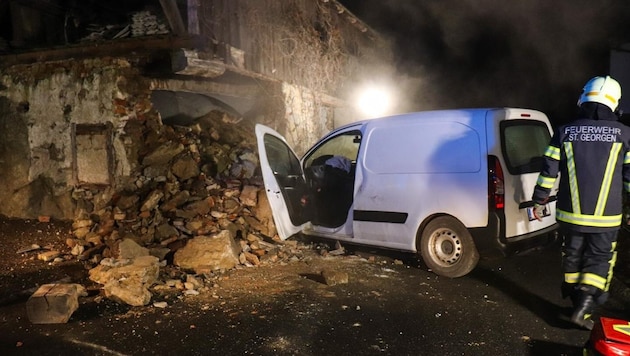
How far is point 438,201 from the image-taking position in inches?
181

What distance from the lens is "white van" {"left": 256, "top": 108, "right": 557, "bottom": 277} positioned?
427 cm

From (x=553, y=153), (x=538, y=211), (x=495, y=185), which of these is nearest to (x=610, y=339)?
(x=553, y=153)

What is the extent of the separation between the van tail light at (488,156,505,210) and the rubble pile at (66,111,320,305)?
8.33 feet

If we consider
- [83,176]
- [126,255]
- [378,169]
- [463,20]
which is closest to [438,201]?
[378,169]

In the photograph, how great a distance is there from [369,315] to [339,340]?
1.85ft

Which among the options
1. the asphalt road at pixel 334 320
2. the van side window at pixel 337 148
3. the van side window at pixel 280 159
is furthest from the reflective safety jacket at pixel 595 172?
the van side window at pixel 280 159

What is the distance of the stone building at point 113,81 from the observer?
6.70m

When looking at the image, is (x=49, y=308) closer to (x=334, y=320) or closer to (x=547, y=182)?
(x=334, y=320)

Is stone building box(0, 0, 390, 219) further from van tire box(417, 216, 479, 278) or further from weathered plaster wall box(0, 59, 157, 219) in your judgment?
van tire box(417, 216, 479, 278)

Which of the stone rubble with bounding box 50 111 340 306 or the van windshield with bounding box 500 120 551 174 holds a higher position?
the van windshield with bounding box 500 120 551 174

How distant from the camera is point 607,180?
334 centimetres

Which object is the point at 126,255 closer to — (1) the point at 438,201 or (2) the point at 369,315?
(2) the point at 369,315

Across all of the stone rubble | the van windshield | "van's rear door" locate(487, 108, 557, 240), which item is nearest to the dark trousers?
"van's rear door" locate(487, 108, 557, 240)

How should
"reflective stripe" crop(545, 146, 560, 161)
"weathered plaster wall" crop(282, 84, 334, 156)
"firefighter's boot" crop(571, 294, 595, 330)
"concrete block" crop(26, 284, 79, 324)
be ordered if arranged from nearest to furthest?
"firefighter's boot" crop(571, 294, 595, 330) < "reflective stripe" crop(545, 146, 560, 161) < "concrete block" crop(26, 284, 79, 324) < "weathered plaster wall" crop(282, 84, 334, 156)
